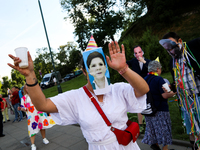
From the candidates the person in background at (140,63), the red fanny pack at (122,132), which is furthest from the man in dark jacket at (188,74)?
the red fanny pack at (122,132)

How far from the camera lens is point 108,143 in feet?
5.37

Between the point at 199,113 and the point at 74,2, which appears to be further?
the point at 74,2

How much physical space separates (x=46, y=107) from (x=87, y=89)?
486mm

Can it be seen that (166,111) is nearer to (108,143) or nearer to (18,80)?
(108,143)

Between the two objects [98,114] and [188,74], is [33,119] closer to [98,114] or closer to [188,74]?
[98,114]

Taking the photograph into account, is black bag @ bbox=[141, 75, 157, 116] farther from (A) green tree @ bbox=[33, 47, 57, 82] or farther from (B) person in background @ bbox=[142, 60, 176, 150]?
A: (A) green tree @ bbox=[33, 47, 57, 82]

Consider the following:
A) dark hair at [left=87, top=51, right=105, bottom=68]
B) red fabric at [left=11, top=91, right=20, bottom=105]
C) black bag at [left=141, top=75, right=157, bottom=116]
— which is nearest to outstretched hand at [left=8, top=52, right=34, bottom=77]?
dark hair at [left=87, top=51, right=105, bottom=68]

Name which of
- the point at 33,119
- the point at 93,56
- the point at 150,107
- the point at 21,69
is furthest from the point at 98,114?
the point at 33,119

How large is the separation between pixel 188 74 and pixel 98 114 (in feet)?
5.77

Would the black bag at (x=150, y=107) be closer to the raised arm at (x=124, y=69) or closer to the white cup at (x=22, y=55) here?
the raised arm at (x=124, y=69)

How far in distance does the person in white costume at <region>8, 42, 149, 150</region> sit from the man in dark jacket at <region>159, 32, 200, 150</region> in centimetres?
132

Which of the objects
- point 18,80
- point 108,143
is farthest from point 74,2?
point 108,143

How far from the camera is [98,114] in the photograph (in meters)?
1.65

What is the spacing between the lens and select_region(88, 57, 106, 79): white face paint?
167 centimetres
